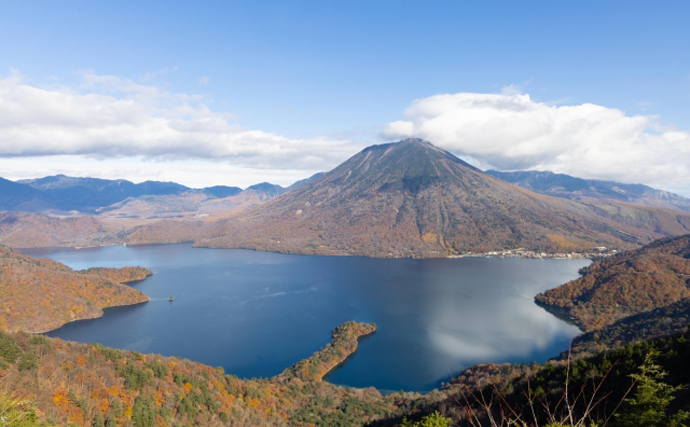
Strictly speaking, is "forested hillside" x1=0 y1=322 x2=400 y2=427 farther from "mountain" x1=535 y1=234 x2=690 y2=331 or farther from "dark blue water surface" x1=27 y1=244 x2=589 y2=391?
"mountain" x1=535 y1=234 x2=690 y2=331

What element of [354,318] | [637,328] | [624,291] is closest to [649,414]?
[637,328]

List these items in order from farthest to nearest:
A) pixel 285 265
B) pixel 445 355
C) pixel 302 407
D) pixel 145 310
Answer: pixel 285 265 < pixel 145 310 < pixel 445 355 < pixel 302 407

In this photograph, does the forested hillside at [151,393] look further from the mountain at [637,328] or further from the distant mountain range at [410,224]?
the distant mountain range at [410,224]

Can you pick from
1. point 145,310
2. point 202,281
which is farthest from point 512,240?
point 145,310

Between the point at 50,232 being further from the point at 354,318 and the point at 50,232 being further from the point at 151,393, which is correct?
the point at 151,393

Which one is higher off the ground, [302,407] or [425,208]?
[425,208]

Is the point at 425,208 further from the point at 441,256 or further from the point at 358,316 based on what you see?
the point at 358,316

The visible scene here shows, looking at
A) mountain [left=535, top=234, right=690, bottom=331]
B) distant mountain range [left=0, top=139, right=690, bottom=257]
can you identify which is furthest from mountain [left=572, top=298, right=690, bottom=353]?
distant mountain range [left=0, top=139, right=690, bottom=257]
